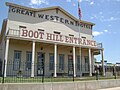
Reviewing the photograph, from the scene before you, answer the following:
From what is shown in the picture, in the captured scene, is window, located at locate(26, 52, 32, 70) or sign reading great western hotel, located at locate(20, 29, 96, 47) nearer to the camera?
sign reading great western hotel, located at locate(20, 29, 96, 47)

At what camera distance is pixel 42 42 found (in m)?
19.6

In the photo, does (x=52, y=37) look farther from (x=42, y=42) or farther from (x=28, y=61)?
(x=28, y=61)

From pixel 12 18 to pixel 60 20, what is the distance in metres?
7.46

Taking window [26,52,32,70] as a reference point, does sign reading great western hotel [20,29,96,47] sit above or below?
above

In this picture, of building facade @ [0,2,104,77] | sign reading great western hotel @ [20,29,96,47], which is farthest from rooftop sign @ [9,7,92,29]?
sign reading great western hotel @ [20,29,96,47]

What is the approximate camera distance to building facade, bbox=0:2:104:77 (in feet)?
61.5

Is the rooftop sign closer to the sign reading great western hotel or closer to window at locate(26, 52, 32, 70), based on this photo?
the sign reading great western hotel

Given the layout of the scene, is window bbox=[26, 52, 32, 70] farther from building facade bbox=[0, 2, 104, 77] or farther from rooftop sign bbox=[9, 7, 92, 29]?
rooftop sign bbox=[9, 7, 92, 29]

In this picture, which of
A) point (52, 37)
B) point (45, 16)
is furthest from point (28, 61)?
point (45, 16)

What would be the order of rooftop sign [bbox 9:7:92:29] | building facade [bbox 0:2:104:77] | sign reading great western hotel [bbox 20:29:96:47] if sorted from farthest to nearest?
rooftop sign [bbox 9:7:92:29]
building facade [bbox 0:2:104:77]
sign reading great western hotel [bbox 20:29:96:47]

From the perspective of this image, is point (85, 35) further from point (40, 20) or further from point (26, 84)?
point (26, 84)

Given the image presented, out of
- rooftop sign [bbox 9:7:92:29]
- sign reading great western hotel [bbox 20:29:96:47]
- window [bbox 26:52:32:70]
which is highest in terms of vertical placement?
rooftop sign [bbox 9:7:92:29]

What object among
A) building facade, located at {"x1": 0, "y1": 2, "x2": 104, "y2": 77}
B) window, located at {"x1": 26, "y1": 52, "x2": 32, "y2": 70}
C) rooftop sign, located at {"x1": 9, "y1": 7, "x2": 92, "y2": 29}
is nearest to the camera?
building facade, located at {"x1": 0, "y1": 2, "x2": 104, "y2": 77}

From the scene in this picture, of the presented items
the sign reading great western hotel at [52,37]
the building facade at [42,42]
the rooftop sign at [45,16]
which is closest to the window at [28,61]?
the building facade at [42,42]
